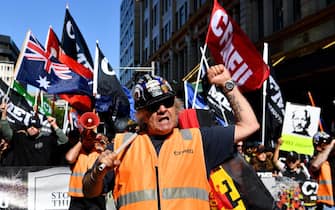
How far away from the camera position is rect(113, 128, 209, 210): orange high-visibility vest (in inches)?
110

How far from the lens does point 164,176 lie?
2.81 meters

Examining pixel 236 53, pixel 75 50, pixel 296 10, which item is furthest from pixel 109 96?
pixel 296 10

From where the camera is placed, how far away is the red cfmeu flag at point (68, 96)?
10.1 meters

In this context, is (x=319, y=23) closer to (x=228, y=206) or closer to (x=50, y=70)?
(x=50, y=70)

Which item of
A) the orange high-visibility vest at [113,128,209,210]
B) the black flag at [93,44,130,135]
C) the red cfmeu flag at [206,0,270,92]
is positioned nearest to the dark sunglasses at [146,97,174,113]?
the orange high-visibility vest at [113,128,209,210]

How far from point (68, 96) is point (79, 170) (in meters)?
4.27

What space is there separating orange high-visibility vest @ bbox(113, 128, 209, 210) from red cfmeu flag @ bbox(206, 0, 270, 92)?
246cm

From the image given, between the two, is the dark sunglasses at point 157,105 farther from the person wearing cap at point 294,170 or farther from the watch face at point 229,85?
the person wearing cap at point 294,170

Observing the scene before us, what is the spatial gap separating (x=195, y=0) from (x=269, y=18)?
1451 centimetres

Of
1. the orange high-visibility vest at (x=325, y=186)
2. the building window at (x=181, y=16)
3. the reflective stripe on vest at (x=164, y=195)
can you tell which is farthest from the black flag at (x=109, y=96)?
the building window at (x=181, y=16)

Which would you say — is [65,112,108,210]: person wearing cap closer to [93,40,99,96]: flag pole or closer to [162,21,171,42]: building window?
[93,40,99,96]: flag pole

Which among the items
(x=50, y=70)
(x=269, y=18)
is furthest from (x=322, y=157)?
(x=269, y=18)

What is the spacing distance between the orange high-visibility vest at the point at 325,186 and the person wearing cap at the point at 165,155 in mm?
4593

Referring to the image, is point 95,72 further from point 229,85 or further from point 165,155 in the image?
point 165,155
